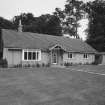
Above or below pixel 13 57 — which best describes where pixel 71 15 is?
above

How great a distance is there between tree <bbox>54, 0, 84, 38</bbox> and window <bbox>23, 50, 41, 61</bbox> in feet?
102

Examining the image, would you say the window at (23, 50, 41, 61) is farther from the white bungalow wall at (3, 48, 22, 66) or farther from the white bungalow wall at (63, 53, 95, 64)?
the white bungalow wall at (63, 53, 95, 64)

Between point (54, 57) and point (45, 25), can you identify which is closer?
point (54, 57)

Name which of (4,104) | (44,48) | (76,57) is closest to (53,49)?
(44,48)

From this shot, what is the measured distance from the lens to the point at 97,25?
4156cm

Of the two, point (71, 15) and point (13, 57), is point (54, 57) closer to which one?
point (13, 57)

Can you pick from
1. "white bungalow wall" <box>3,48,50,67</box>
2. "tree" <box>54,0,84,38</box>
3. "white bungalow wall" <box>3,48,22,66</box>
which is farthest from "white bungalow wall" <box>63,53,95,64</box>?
"tree" <box>54,0,84,38</box>

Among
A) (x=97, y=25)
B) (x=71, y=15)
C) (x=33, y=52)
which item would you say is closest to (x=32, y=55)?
(x=33, y=52)

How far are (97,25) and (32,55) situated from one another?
25.1m

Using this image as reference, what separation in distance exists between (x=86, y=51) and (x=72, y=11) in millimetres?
27397

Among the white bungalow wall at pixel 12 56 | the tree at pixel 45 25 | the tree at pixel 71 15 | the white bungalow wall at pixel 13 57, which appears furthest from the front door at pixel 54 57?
the tree at pixel 71 15

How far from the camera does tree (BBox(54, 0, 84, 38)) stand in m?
52.7

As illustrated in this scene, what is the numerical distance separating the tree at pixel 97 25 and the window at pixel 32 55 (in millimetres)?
22285

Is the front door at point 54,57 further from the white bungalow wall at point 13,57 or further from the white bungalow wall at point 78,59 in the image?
the white bungalow wall at point 13,57
